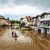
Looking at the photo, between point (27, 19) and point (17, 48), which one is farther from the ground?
point (27, 19)

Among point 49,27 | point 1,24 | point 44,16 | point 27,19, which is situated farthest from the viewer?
point 27,19

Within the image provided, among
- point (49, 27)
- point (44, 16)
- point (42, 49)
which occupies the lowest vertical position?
point (42, 49)

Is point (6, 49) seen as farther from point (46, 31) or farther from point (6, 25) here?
point (6, 25)

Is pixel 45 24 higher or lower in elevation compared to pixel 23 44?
higher

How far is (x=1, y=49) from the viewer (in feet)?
57.7

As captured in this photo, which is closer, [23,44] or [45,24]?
[23,44]

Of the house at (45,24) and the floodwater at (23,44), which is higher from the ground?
the house at (45,24)

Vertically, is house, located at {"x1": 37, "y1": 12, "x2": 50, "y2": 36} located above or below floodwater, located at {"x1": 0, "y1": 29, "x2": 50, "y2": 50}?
above

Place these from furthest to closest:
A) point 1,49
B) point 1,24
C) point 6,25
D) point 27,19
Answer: point 27,19
point 6,25
point 1,24
point 1,49

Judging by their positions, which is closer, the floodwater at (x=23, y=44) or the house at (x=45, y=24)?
the floodwater at (x=23, y=44)

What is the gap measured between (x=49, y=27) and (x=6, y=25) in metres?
25.4

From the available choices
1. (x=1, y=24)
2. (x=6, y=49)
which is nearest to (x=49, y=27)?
(x=6, y=49)

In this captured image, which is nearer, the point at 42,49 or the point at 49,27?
the point at 42,49

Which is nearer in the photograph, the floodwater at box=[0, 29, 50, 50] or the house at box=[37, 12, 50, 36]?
the floodwater at box=[0, 29, 50, 50]
